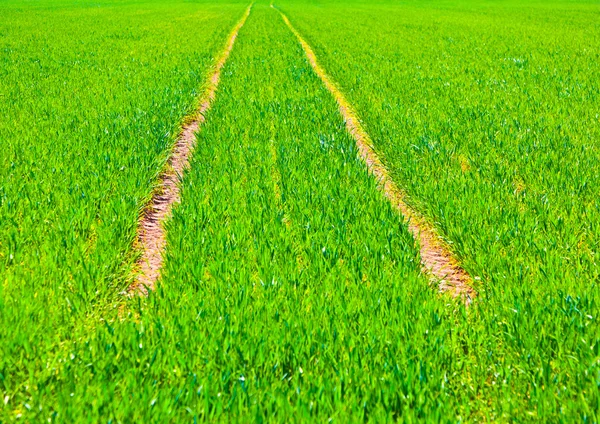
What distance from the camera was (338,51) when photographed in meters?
17.0

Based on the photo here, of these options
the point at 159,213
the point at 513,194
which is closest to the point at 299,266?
the point at 159,213

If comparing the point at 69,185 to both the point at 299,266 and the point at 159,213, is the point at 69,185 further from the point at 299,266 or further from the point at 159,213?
the point at 299,266

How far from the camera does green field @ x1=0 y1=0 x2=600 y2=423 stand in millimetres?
2387

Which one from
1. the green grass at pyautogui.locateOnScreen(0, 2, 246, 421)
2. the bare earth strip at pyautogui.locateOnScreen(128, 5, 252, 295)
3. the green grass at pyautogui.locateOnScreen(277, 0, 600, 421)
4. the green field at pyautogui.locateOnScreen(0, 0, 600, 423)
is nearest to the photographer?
the green field at pyautogui.locateOnScreen(0, 0, 600, 423)

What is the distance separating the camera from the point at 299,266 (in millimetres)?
3703

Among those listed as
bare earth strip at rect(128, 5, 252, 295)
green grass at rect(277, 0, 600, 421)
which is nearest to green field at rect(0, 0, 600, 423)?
green grass at rect(277, 0, 600, 421)

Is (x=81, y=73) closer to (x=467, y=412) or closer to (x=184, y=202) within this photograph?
(x=184, y=202)

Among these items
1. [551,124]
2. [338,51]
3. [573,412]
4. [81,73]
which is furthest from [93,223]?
[338,51]

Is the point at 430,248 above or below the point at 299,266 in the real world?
below

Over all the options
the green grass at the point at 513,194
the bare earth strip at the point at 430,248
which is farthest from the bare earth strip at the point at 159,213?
the green grass at the point at 513,194

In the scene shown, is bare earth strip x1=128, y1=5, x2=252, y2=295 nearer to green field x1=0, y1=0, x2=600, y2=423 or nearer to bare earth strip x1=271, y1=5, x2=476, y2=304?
green field x1=0, y1=0, x2=600, y2=423

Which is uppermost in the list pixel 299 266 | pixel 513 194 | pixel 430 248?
pixel 513 194

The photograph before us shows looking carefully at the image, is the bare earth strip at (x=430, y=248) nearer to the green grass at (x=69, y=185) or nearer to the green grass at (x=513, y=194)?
the green grass at (x=513, y=194)

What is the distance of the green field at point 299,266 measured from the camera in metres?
2.39
